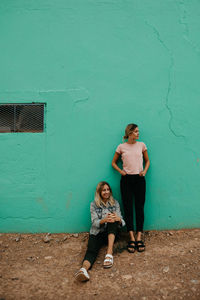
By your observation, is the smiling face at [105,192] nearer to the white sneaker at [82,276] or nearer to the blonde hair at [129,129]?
the blonde hair at [129,129]

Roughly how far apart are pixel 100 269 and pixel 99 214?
656 millimetres

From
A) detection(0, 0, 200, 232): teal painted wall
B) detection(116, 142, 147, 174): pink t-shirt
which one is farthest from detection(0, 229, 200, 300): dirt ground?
detection(116, 142, 147, 174): pink t-shirt

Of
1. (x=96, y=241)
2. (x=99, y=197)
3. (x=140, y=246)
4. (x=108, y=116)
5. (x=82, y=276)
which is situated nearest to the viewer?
(x=82, y=276)

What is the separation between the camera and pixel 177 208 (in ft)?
10.6

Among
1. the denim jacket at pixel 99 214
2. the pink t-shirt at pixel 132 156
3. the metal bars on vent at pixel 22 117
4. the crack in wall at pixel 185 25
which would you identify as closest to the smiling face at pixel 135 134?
the pink t-shirt at pixel 132 156

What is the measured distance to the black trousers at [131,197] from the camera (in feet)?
9.78

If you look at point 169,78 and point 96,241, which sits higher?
point 169,78

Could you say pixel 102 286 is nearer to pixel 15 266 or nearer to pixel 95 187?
pixel 15 266

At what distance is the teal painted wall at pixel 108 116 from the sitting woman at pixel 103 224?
309mm

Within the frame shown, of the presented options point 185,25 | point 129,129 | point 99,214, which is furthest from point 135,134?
point 185,25

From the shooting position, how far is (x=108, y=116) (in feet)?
10.6

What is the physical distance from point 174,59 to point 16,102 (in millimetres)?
2486

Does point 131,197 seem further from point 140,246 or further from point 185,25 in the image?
point 185,25

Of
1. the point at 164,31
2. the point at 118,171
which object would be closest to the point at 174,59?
the point at 164,31
